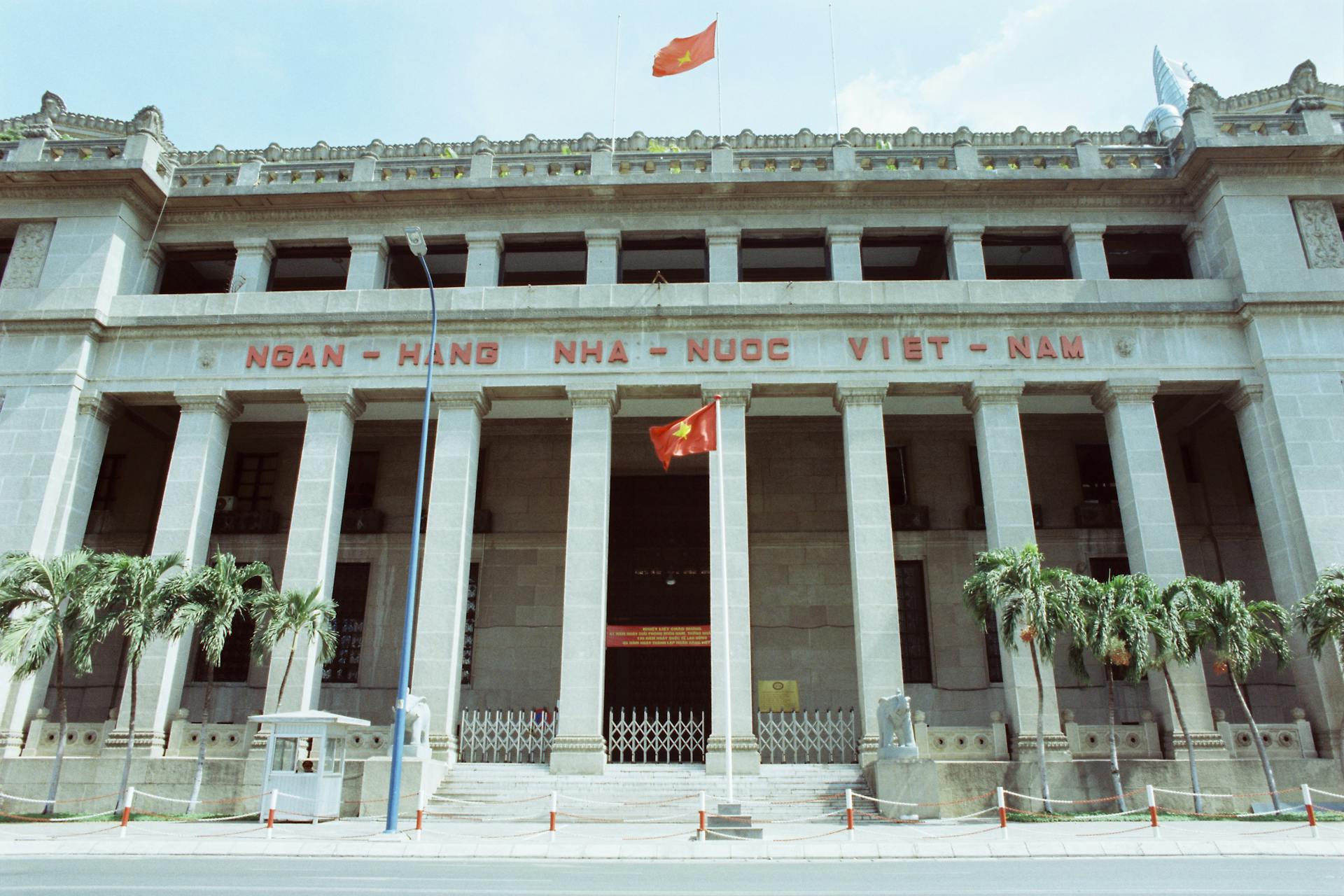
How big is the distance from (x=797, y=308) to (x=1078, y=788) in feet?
45.5

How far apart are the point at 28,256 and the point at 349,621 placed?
14332 mm

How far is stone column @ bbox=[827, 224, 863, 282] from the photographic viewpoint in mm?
26484

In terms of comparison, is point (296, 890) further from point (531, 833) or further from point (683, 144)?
point (683, 144)

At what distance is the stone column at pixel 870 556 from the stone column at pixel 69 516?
807 inches

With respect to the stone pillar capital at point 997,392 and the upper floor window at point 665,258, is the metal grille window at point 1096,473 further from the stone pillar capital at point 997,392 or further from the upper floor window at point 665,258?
the upper floor window at point 665,258

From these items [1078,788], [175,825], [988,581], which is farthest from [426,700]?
[1078,788]

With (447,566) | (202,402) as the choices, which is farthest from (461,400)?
(202,402)

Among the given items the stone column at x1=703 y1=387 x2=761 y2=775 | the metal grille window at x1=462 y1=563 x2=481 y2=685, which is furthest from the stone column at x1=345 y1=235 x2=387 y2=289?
the stone column at x1=703 y1=387 x2=761 y2=775

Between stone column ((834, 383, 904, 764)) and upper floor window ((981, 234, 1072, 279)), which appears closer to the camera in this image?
stone column ((834, 383, 904, 764))

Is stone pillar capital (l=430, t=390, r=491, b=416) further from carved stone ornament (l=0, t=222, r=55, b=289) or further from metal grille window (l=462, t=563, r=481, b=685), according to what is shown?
carved stone ornament (l=0, t=222, r=55, b=289)

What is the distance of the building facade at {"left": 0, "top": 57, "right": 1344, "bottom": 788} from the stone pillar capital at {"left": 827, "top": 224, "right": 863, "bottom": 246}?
98mm

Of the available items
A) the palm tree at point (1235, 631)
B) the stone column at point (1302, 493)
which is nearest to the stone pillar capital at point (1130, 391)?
the stone column at point (1302, 493)

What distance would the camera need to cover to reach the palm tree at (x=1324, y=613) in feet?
65.1

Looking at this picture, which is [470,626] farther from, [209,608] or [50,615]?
[50,615]
